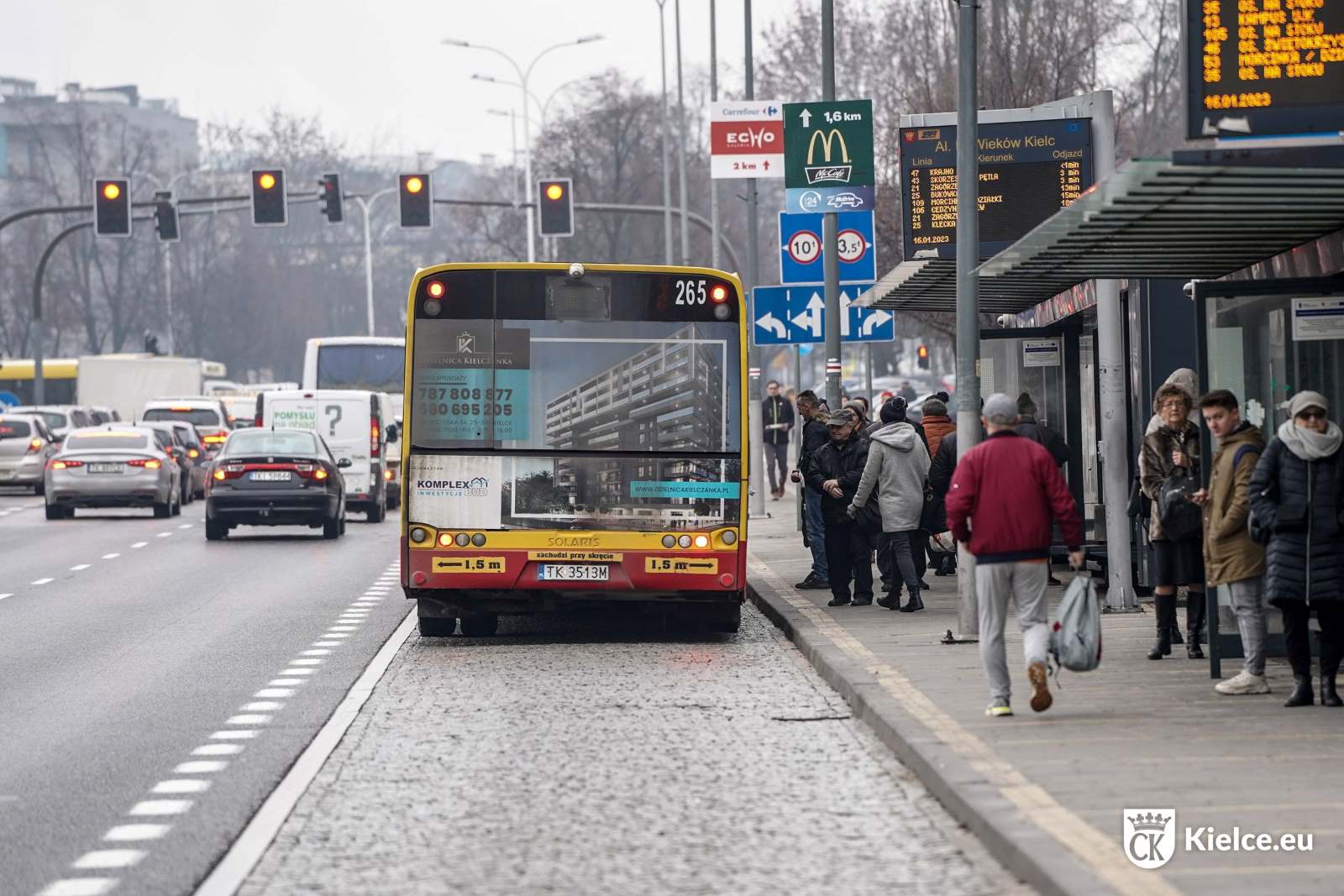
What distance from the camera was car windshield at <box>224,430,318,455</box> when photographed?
107ft

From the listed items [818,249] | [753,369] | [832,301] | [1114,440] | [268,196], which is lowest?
[1114,440]

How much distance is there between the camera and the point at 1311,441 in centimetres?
1151

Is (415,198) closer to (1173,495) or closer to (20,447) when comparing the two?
(20,447)

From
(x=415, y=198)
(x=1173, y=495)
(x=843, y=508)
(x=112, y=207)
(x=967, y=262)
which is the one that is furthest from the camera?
(x=112, y=207)

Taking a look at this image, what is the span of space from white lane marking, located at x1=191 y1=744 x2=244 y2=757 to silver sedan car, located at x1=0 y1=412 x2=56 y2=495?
38831mm

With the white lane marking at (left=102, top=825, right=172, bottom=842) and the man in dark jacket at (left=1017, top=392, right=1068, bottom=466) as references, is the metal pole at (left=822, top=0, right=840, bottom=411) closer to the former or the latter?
the man in dark jacket at (left=1017, top=392, right=1068, bottom=466)

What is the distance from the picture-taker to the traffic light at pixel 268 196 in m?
→ 42.0

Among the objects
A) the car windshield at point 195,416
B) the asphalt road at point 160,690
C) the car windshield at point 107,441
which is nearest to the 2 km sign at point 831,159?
the asphalt road at point 160,690

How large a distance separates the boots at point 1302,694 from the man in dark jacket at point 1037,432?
6887mm

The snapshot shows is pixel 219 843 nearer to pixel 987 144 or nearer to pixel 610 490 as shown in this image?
pixel 610 490

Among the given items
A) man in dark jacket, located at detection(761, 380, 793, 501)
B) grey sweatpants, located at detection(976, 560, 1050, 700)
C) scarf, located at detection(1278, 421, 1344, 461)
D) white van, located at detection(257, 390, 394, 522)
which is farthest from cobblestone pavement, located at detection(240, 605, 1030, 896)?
man in dark jacket, located at detection(761, 380, 793, 501)

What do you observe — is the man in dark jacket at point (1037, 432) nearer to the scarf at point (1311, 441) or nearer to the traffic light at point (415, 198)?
the scarf at point (1311, 441)

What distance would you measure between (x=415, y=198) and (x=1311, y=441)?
104 ft

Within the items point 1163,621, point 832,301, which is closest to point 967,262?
point 1163,621
